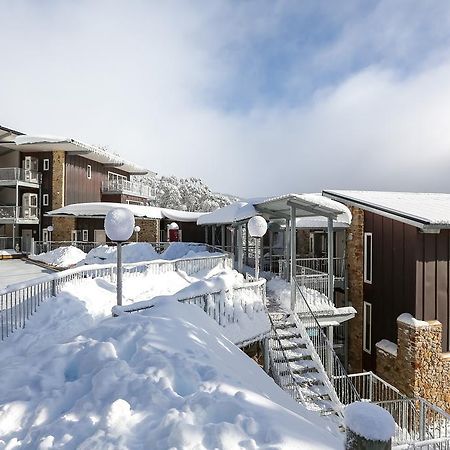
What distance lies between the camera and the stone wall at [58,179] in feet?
103

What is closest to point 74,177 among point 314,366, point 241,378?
point 314,366

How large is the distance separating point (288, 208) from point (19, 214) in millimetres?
25028

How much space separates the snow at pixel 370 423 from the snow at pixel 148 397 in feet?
3.26

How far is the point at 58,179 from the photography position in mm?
31344

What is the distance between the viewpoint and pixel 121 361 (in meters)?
4.92

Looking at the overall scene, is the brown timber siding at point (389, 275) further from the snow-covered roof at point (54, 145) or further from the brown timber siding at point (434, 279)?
the snow-covered roof at point (54, 145)

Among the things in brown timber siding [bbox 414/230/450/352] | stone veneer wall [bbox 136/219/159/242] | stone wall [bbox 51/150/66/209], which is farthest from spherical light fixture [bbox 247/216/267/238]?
stone wall [bbox 51/150/66/209]

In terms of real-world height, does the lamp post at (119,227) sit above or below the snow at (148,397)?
above

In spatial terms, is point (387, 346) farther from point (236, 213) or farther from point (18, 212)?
point (18, 212)

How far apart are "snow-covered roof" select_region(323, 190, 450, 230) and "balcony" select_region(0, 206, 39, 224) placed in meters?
25.1

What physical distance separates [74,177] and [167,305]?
29.1 meters

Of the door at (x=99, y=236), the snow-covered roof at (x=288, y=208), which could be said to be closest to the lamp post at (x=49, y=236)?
the door at (x=99, y=236)

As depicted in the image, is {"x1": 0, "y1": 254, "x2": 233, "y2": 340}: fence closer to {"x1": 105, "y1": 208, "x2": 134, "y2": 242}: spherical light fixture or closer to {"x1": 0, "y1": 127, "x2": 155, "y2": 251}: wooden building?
{"x1": 105, "y1": 208, "x2": 134, "y2": 242}: spherical light fixture

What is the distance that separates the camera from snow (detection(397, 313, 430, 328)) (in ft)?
38.3
